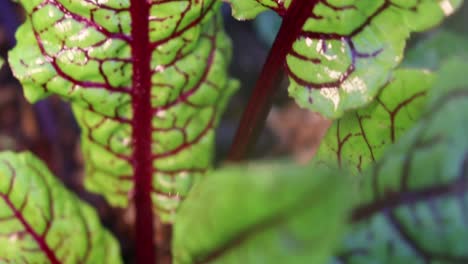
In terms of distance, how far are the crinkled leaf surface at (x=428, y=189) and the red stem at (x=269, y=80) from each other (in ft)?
0.87

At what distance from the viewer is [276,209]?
0.45 meters

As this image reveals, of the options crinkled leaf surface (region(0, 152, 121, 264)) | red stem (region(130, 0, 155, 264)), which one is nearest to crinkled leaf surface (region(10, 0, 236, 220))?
red stem (region(130, 0, 155, 264))

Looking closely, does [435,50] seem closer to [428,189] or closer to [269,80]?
[269,80]

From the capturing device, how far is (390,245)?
1.96 feet

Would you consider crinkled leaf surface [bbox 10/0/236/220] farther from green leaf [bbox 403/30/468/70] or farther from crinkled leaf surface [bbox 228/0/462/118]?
green leaf [bbox 403/30/468/70]

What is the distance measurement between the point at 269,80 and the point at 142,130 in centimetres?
23

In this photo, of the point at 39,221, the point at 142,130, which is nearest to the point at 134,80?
the point at 142,130

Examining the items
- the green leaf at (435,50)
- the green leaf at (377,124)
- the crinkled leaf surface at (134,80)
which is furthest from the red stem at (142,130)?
the green leaf at (435,50)

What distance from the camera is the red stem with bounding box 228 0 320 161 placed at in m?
0.80

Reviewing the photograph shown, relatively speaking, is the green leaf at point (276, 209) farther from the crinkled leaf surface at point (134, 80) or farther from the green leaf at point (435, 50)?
the green leaf at point (435, 50)

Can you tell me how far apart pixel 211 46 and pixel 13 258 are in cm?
42

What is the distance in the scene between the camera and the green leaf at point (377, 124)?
2.44 feet

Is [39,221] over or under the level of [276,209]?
under

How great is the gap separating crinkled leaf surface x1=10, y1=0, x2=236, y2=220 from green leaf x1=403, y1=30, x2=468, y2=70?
487mm
